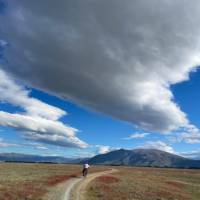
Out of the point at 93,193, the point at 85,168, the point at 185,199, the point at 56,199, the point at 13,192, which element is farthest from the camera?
the point at 85,168

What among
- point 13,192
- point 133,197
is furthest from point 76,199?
point 133,197

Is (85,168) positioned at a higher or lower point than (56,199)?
higher

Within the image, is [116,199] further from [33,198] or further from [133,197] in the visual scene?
[33,198]

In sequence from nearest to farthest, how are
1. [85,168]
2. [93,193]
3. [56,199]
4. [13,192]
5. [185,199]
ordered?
[56,199], [13,192], [93,193], [185,199], [85,168]

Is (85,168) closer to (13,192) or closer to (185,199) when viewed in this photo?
(185,199)

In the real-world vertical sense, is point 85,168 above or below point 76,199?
above

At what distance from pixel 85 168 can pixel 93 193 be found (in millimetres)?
24713

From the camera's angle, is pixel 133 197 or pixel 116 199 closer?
pixel 116 199

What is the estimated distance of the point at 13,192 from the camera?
31203 millimetres

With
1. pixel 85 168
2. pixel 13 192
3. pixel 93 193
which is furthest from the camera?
pixel 85 168

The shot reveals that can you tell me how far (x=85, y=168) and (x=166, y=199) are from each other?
25554 mm

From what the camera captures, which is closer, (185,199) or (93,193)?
(93,193)

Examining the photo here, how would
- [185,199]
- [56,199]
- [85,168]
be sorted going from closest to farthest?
1. [56,199]
2. [185,199]
3. [85,168]

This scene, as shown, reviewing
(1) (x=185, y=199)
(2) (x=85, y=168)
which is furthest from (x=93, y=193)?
(2) (x=85, y=168)
